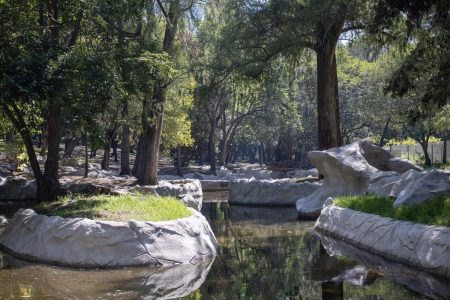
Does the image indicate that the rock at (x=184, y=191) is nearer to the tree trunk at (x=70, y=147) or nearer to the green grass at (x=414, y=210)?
the green grass at (x=414, y=210)

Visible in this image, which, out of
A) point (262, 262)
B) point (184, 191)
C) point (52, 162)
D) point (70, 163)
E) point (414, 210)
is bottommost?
point (262, 262)

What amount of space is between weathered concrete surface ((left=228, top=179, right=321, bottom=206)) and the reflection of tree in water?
585cm

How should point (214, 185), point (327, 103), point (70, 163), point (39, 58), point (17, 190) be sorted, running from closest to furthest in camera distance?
1. point (39, 58)
2. point (327, 103)
3. point (17, 190)
4. point (214, 185)
5. point (70, 163)

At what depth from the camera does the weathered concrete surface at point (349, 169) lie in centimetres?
1770

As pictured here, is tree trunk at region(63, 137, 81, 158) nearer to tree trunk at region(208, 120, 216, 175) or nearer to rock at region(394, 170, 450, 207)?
tree trunk at region(208, 120, 216, 175)

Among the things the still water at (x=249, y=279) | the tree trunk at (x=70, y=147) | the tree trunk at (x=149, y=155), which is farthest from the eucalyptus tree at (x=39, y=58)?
the tree trunk at (x=70, y=147)

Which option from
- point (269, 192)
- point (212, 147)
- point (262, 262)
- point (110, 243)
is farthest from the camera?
point (212, 147)

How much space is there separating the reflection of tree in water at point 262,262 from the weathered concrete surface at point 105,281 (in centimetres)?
39

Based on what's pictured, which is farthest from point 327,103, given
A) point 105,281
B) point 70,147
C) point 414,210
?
point 70,147

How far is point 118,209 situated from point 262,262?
3.25 meters

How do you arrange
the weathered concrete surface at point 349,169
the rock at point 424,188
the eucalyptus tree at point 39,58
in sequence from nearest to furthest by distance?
1. the eucalyptus tree at point 39,58
2. the rock at point 424,188
3. the weathered concrete surface at point 349,169

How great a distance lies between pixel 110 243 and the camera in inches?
395

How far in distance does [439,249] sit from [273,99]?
3760cm

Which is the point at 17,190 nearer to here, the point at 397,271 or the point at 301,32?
the point at 301,32
